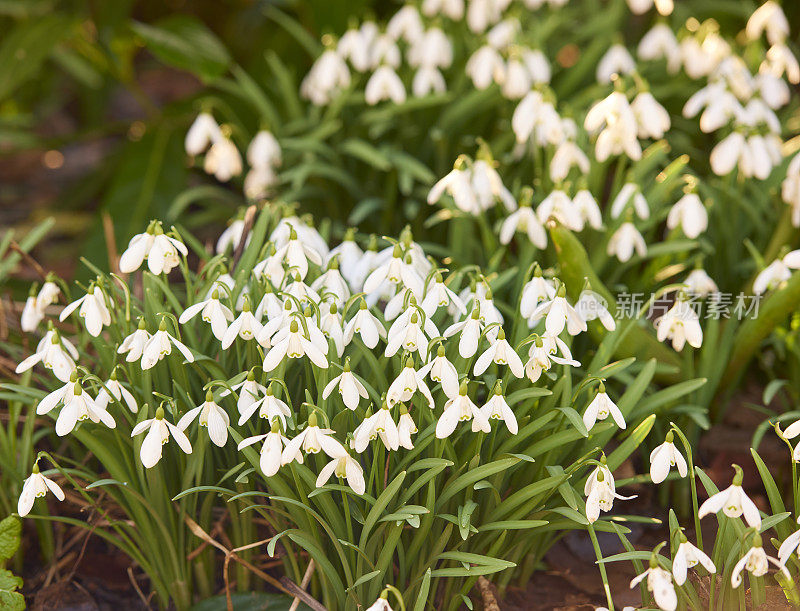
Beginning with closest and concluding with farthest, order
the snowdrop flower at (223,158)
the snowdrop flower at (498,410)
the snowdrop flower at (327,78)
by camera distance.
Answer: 1. the snowdrop flower at (498,410)
2. the snowdrop flower at (223,158)
3. the snowdrop flower at (327,78)

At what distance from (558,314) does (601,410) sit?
18 cm

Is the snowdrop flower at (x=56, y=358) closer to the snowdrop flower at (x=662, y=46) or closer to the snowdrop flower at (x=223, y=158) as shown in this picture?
the snowdrop flower at (x=223, y=158)

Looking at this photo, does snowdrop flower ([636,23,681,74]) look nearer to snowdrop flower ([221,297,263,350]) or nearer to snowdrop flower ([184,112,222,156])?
snowdrop flower ([184,112,222,156])

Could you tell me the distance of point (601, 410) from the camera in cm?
142

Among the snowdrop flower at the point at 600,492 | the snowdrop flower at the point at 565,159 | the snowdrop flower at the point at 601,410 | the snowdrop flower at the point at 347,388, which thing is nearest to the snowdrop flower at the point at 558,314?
the snowdrop flower at the point at 601,410

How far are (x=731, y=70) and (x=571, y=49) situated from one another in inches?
69.9

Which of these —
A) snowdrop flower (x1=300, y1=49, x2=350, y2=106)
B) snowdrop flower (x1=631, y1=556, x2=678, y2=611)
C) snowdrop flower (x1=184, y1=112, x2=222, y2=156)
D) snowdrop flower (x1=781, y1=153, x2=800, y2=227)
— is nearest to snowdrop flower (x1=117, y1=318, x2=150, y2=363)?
snowdrop flower (x1=631, y1=556, x2=678, y2=611)

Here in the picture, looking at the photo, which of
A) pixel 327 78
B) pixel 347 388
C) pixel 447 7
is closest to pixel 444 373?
pixel 347 388

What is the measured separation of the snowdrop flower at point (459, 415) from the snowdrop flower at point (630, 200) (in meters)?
0.82

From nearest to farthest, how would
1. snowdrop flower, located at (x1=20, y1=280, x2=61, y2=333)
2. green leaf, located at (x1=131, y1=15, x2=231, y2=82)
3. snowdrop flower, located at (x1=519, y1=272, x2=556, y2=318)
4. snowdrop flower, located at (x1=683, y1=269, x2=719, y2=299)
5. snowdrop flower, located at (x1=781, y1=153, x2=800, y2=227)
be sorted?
snowdrop flower, located at (x1=519, y1=272, x2=556, y2=318)
snowdrop flower, located at (x1=20, y1=280, x2=61, y2=333)
snowdrop flower, located at (x1=683, y1=269, x2=719, y2=299)
snowdrop flower, located at (x1=781, y1=153, x2=800, y2=227)
green leaf, located at (x1=131, y1=15, x2=231, y2=82)

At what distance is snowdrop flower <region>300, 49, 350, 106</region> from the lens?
244 centimetres

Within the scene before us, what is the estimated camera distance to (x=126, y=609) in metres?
1.77

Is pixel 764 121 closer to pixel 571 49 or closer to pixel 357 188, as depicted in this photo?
pixel 357 188

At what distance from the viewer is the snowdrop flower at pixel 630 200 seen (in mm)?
1932
